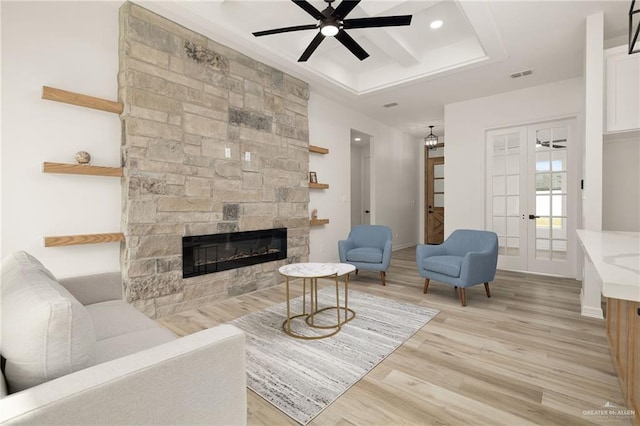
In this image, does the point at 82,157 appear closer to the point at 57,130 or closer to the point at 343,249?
the point at 57,130

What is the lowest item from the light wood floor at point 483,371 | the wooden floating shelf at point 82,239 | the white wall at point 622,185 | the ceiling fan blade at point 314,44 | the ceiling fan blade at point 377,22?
the light wood floor at point 483,371

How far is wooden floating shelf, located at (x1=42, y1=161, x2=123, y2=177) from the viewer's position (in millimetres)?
2422

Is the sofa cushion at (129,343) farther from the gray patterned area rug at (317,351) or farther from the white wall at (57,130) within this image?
the white wall at (57,130)

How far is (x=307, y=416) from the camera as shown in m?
1.61

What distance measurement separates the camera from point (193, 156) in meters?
3.28

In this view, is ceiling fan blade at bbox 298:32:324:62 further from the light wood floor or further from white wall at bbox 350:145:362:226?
white wall at bbox 350:145:362:226

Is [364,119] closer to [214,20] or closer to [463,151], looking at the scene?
[463,151]

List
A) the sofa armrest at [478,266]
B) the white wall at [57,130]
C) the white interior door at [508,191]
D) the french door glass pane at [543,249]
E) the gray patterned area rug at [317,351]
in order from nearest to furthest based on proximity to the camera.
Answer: the gray patterned area rug at [317,351] → the white wall at [57,130] → the sofa armrest at [478,266] → the french door glass pane at [543,249] → the white interior door at [508,191]

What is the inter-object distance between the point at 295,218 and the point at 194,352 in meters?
3.45

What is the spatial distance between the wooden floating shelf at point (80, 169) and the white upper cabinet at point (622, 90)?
15.2 feet

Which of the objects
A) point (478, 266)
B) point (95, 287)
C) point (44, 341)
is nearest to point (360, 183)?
point (478, 266)

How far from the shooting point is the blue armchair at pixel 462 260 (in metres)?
3.26

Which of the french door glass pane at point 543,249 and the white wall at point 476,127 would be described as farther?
the french door glass pane at point 543,249

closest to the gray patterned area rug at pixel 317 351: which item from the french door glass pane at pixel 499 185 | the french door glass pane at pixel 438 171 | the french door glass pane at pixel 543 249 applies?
the french door glass pane at pixel 543 249
